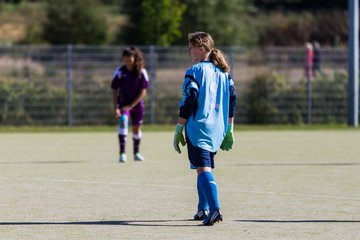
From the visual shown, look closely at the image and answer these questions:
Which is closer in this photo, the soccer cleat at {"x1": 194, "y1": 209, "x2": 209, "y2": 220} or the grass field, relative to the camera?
the grass field

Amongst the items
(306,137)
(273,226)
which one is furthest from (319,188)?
(306,137)

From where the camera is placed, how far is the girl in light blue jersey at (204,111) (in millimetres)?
10555

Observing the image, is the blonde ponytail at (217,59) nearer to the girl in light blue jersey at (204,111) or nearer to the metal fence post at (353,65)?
the girl in light blue jersey at (204,111)

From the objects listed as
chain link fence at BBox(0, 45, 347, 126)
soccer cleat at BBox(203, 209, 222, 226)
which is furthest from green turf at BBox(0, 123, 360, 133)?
soccer cleat at BBox(203, 209, 222, 226)

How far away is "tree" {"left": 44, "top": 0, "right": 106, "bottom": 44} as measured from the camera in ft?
167

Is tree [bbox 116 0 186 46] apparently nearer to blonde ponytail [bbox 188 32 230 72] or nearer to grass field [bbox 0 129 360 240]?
grass field [bbox 0 129 360 240]

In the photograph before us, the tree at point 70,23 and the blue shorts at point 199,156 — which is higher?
the tree at point 70,23

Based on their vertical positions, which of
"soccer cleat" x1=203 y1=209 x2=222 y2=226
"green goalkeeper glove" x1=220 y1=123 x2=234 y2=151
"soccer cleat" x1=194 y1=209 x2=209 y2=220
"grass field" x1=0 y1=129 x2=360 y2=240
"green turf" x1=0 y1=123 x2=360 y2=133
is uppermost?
"green goalkeeper glove" x1=220 y1=123 x2=234 y2=151

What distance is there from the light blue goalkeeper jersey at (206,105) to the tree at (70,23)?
40.4 metres

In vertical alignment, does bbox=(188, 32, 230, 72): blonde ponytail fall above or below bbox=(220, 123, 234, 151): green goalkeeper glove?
above

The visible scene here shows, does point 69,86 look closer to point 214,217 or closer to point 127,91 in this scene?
point 127,91

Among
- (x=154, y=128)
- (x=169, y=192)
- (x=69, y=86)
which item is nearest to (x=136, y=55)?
(x=169, y=192)

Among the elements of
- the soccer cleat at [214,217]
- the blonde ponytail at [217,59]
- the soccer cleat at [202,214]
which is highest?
the blonde ponytail at [217,59]

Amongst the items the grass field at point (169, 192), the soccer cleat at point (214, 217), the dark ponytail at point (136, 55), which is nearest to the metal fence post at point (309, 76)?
the grass field at point (169, 192)
